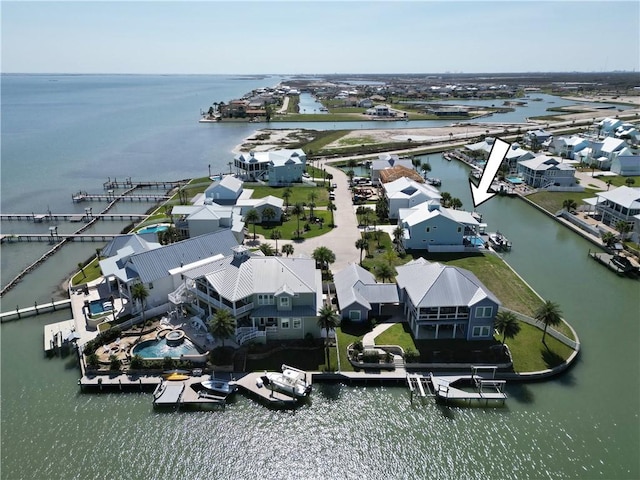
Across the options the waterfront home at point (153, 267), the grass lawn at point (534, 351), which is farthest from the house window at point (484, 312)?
the waterfront home at point (153, 267)

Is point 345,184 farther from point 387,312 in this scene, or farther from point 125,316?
point 125,316

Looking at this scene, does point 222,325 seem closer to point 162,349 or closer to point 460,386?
point 162,349

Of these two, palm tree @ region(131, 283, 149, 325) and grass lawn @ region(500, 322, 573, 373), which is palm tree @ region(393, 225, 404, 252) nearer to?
grass lawn @ region(500, 322, 573, 373)

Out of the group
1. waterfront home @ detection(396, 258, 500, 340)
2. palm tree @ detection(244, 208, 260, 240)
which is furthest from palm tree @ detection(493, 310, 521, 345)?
palm tree @ detection(244, 208, 260, 240)

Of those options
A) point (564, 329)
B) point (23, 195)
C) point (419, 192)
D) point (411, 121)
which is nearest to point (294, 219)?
point (419, 192)

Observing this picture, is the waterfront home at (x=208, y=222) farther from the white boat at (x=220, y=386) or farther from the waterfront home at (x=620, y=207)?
the waterfront home at (x=620, y=207)

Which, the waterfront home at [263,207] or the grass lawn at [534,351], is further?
the waterfront home at [263,207]
